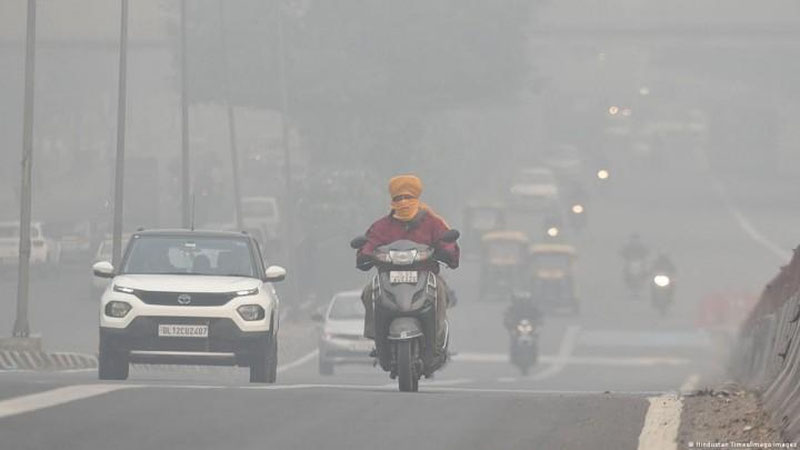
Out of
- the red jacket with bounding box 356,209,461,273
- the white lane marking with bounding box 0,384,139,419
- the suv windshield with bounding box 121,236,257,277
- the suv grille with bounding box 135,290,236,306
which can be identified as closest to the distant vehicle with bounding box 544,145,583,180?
the suv windshield with bounding box 121,236,257,277

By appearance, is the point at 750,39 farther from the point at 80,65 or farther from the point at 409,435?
the point at 409,435

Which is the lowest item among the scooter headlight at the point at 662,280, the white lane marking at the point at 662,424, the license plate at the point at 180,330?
the white lane marking at the point at 662,424

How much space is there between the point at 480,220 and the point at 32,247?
62.8ft

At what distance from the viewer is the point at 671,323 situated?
67.3 meters

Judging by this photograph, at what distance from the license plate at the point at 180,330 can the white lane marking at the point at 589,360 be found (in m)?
31.7

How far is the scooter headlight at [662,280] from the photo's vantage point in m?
68.8

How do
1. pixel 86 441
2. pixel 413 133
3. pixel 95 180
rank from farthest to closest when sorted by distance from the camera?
pixel 95 180, pixel 413 133, pixel 86 441

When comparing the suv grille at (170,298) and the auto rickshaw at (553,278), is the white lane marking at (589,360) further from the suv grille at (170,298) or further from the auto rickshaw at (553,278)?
the suv grille at (170,298)

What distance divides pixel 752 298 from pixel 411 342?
5199 cm

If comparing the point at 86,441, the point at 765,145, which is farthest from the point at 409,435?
the point at 765,145

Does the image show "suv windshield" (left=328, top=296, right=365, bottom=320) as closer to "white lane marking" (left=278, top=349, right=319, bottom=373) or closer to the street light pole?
"white lane marking" (left=278, top=349, right=319, bottom=373)

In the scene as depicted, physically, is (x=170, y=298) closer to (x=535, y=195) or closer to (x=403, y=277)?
(x=403, y=277)

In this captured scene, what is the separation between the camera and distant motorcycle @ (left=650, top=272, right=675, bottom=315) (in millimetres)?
68912

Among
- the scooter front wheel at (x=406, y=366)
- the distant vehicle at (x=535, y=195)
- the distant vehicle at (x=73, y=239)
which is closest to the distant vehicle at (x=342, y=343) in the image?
the scooter front wheel at (x=406, y=366)
